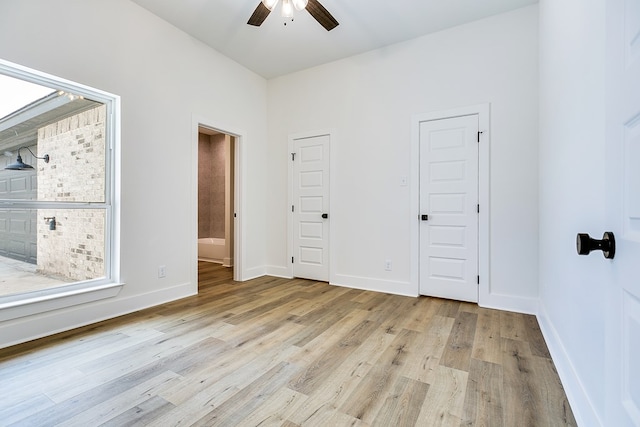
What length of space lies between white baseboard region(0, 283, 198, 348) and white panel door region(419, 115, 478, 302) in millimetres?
3043

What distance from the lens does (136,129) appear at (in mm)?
3043

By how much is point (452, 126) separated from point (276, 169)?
2.59 meters

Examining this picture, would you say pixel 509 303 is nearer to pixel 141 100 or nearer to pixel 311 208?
pixel 311 208

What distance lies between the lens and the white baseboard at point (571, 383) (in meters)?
1.32

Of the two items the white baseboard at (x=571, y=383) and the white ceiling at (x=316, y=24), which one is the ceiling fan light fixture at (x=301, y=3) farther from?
the white baseboard at (x=571, y=383)

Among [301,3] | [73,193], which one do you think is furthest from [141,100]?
[301,3]

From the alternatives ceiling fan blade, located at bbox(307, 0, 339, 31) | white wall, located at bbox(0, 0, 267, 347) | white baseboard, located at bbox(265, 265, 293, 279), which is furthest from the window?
white baseboard, located at bbox(265, 265, 293, 279)

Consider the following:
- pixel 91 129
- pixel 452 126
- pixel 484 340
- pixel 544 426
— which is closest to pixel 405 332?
pixel 484 340

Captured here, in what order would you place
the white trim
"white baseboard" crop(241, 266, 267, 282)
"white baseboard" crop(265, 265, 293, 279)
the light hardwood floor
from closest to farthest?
1. the light hardwood floor
2. the white trim
3. "white baseboard" crop(241, 266, 267, 282)
4. "white baseboard" crop(265, 265, 293, 279)

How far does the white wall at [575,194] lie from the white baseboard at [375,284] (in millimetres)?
1385

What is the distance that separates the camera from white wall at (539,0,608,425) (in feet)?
4.13

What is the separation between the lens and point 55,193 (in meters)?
2.58

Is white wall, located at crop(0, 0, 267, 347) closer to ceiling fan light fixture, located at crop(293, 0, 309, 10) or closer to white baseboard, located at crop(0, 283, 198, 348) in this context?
white baseboard, located at crop(0, 283, 198, 348)

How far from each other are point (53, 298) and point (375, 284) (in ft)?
10.7
